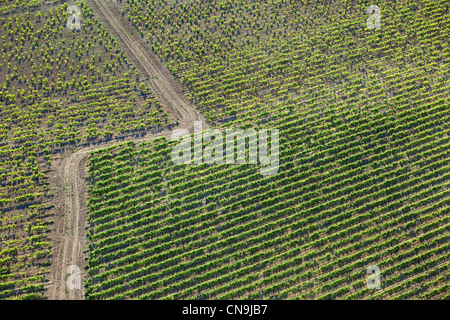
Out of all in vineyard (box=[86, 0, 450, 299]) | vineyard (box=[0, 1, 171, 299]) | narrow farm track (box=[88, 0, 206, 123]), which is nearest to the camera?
vineyard (box=[86, 0, 450, 299])

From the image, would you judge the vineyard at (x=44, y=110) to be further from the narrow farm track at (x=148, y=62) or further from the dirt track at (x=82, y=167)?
the narrow farm track at (x=148, y=62)

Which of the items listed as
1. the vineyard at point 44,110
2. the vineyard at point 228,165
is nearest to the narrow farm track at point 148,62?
the vineyard at point 228,165

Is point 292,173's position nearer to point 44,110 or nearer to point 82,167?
point 82,167

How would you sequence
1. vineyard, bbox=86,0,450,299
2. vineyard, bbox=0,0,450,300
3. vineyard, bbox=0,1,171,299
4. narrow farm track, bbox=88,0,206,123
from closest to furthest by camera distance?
vineyard, bbox=86,0,450,299, vineyard, bbox=0,0,450,300, vineyard, bbox=0,1,171,299, narrow farm track, bbox=88,0,206,123

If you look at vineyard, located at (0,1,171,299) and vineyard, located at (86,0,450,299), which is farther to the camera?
vineyard, located at (0,1,171,299)

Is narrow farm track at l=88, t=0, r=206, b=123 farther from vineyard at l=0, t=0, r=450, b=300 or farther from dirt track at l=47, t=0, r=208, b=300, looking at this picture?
vineyard at l=0, t=0, r=450, b=300

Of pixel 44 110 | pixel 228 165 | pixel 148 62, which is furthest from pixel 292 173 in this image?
pixel 44 110

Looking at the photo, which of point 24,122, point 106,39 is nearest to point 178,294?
point 24,122

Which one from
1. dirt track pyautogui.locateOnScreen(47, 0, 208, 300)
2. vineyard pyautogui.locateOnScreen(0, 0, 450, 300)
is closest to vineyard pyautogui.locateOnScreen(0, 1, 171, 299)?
vineyard pyautogui.locateOnScreen(0, 0, 450, 300)
